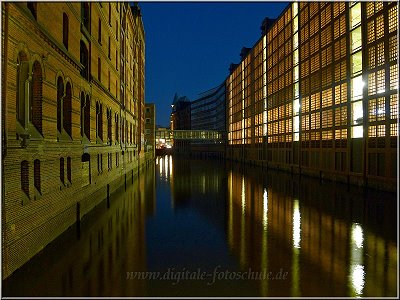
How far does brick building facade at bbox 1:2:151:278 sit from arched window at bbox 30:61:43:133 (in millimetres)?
34

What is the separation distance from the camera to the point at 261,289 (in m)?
8.85

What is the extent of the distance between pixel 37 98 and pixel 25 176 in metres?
3.26

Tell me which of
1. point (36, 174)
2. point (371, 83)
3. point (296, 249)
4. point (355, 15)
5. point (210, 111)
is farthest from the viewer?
point (210, 111)

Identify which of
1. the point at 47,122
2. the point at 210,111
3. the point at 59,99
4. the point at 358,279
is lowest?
the point at 358,279

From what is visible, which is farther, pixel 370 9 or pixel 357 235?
pixel 370 9

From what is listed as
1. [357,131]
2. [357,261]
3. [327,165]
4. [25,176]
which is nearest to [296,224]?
[357,261]

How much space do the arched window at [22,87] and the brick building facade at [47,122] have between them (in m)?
0.03

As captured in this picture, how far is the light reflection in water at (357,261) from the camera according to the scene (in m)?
9.01

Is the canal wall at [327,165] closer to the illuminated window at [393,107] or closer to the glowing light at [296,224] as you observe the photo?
the illuminated window at [393,107]

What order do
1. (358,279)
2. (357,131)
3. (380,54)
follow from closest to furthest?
(358,279)
(380,54)
(357,131)

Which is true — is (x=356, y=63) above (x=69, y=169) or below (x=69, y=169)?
above

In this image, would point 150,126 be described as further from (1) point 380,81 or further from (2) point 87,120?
(2) point 87,120

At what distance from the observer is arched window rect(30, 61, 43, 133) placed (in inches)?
476

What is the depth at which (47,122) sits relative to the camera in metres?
12.8
